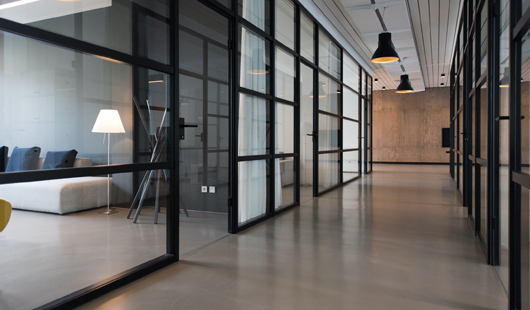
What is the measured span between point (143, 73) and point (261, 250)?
5.72 feet

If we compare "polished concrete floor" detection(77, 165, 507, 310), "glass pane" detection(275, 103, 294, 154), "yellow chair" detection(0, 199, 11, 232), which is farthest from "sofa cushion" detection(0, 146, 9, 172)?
"glass pane" detection(275, 103, 294, 154)

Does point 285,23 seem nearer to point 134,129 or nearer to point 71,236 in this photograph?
point 134,129

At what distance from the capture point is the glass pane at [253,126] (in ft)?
13.0

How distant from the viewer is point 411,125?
51.0 ft

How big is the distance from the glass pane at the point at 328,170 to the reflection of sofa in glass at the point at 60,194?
4.65m

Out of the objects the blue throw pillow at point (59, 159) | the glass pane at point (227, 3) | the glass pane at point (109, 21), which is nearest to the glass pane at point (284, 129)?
the glass pane at point (227, 3)

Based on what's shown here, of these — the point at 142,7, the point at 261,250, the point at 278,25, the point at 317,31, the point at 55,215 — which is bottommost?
the point at 261,250

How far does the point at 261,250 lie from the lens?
3129 mm

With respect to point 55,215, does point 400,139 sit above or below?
above

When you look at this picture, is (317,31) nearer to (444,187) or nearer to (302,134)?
(302,134)

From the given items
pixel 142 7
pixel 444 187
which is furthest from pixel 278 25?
pixel 444 187

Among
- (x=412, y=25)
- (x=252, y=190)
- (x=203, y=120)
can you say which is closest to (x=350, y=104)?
(x=412, y=25)

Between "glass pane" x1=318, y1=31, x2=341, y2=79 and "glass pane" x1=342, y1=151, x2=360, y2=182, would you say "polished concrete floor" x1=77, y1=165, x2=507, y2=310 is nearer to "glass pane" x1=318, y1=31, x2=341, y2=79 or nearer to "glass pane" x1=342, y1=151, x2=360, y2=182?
"glass pane" x1=318, y1=31, x2=341, y2=79

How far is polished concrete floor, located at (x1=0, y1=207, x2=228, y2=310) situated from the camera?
71.7 inches
